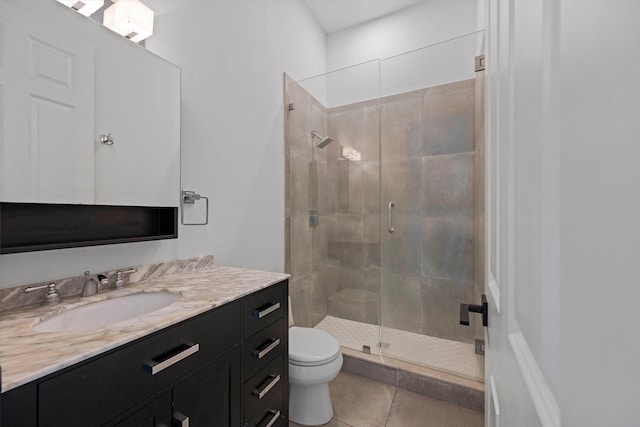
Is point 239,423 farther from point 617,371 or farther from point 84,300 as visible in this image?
point 617,371

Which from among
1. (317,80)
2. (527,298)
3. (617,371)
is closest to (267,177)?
(317,80)

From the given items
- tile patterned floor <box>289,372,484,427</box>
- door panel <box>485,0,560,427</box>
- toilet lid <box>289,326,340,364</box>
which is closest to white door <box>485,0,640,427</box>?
door panel <box>485,0,560,427</box>

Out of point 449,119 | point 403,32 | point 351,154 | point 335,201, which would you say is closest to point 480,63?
point 449,119

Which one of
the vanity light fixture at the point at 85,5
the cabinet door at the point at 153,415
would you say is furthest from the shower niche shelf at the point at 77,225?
the vanity light fixture at the point at 85,5

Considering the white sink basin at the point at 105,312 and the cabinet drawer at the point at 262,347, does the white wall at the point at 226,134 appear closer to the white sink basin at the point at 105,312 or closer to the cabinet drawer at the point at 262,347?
the white sink basin at the point at 105,312

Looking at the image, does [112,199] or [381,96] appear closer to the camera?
[112,199]

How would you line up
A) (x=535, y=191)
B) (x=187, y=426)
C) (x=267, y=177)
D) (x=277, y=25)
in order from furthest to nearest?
(x=277, y=25) → (x=267, y=177) → (x=187, y=426) → (x=535, y=191)

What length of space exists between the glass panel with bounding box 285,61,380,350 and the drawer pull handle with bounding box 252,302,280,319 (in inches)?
41.5

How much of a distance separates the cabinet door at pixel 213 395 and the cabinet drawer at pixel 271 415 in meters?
0.13

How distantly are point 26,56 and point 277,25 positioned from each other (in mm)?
1813

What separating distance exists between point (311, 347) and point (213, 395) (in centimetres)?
78

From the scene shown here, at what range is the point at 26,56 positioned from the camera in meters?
0.89

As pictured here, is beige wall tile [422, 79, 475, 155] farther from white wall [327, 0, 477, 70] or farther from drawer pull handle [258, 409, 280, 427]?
drawer pull handle [258, 409, 280, 427]

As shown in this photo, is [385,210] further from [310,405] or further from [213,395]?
[213,395]
